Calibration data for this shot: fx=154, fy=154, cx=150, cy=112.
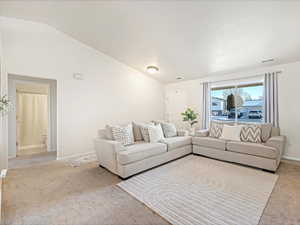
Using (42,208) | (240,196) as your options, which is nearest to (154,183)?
(240,196)

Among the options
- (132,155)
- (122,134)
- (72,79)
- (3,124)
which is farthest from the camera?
(72,79)

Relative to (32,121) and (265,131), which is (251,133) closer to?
(265,131)

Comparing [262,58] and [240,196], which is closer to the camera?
[240,196]

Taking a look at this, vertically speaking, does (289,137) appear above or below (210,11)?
below

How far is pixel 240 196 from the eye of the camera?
2100 millimetres

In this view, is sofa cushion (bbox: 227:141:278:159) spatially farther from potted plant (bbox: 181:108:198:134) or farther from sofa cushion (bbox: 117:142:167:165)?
potted plant (bbox: 181:108:198:134)

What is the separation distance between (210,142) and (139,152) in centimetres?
186

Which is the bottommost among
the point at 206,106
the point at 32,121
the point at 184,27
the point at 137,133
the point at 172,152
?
the point at 172,152

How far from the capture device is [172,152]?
3.52 metres

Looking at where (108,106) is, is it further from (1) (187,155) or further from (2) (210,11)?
(2) (210,11)

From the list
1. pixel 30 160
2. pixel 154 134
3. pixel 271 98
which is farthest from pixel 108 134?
pixel 271 98

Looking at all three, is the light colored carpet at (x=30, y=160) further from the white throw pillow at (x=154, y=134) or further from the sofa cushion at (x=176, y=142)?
the sofa cushion at (x=176, y=142)

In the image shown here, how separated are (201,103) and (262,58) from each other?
82.8 inches

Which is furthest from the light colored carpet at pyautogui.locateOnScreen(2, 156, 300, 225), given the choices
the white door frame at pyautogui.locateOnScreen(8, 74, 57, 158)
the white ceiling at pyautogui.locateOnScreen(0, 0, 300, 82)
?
the white ceiling at pyautogui.locateOnScreen(0, 0, 300, 82)
